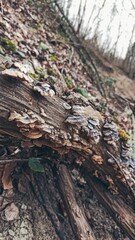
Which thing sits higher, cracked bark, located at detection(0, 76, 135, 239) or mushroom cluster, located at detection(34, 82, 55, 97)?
mushroom cluster, located at detection(34, 82, 55, 97)

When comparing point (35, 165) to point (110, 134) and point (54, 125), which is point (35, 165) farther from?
point (110, 134)

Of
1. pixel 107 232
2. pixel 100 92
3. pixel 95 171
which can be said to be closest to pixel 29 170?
pixel 95 171

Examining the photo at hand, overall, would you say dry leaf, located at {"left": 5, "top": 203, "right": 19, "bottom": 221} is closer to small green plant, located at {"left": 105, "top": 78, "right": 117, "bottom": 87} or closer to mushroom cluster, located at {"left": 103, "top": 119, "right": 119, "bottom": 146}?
mushroom cluster, located at {"left": 103, "top": 119, "right": 119, "bottom": 146}

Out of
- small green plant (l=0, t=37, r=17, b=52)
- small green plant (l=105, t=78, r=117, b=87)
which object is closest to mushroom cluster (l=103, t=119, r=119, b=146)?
small green plant (l=0, t=37, r=17, b=52)

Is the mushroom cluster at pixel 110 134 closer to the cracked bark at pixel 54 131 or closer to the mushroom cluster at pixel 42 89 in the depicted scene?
the cracked bark at pixel 54 131

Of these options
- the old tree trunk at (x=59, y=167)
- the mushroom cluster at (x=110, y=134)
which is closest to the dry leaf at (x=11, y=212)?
the old tree trunk at (x=59, y=167)

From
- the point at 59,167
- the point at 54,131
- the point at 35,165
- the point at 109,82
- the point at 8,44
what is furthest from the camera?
the point at 109,82

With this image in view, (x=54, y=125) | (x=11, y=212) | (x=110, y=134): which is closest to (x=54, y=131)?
(x=54, y=125)
